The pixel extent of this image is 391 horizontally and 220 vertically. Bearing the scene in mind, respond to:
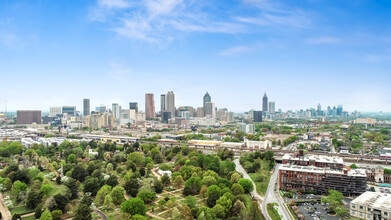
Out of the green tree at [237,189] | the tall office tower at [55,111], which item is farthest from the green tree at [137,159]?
the tall office tower at [55,111]

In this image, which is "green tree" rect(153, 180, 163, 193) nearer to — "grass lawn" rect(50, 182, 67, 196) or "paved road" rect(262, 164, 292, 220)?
"grass lawn" rect(50, 182, 67, 196)

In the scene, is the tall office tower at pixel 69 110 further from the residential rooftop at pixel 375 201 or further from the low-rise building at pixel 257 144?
the residential rooftop at pixel 375 201

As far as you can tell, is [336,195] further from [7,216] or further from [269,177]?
[7,216]

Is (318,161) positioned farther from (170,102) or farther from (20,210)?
(170,102)

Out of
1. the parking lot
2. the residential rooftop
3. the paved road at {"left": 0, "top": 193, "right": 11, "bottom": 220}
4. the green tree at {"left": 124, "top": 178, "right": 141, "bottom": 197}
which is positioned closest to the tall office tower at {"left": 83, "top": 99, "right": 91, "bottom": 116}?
the paved road at {"left": 0, "top": 193, "right": 11, "bottom": 220}

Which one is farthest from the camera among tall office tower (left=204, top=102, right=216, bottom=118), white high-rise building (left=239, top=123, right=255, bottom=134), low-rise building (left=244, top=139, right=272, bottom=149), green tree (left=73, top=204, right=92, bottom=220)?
tall office tower (left=204, top=102, right=216, bottom=118)

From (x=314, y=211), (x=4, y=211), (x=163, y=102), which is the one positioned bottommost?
(x=314, y=211)

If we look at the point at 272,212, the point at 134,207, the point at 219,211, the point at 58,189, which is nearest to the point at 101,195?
the point at 134,207
